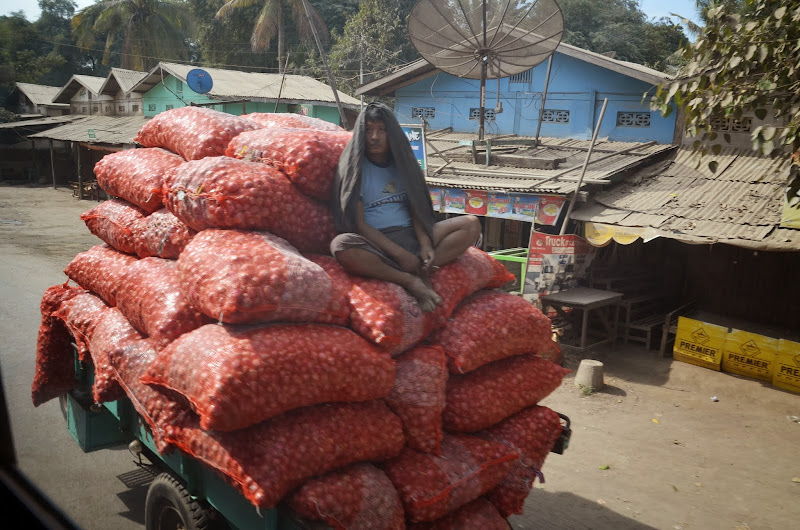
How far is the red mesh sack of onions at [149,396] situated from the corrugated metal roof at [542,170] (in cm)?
724

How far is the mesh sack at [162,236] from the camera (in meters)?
3.34

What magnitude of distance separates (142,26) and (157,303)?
109ft

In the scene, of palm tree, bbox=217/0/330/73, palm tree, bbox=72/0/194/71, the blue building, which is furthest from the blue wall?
palm tree, bbox=72/0/194/71

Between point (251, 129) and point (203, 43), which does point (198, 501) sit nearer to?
point (251, 129)

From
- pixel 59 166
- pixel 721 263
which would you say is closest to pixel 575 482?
pixel 721 263

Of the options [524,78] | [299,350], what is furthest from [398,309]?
[524,78]

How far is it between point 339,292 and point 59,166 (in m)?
32.1

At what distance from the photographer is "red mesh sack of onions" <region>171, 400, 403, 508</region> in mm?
2311

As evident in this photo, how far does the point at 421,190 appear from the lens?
343cm

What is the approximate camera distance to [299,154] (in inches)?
128

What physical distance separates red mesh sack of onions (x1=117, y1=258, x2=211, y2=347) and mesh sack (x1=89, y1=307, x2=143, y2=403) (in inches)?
2.3

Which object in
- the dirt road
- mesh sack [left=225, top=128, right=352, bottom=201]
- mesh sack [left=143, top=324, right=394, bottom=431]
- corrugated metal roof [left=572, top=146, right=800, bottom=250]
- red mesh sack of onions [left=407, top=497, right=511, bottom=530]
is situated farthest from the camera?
corrugated metal roof [left=572, top=146, right=800, bottom=250]

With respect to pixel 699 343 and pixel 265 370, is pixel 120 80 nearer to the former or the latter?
pixel 699 343

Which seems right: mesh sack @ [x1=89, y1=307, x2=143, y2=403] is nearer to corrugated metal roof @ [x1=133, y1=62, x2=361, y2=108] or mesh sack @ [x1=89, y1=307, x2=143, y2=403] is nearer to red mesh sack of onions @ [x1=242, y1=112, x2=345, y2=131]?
red mesh sack of onions @ [x1=242, y1=112, x2=345, y2=131]
